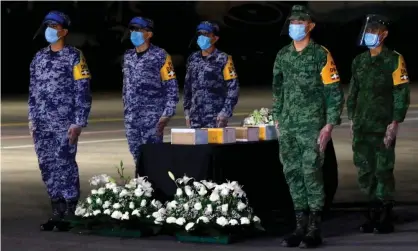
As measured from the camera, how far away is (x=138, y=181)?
40.1 feet

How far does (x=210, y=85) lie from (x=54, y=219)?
8.05 feet

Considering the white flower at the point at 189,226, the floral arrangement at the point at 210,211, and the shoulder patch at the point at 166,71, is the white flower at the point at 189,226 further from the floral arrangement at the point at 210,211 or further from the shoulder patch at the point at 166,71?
the shoulder patch at the point at 166,71

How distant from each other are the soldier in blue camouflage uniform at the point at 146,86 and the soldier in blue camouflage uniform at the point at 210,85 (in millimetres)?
932

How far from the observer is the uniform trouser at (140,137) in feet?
43.3

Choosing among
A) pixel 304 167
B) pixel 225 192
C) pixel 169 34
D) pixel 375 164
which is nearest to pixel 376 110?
pixel 375 164

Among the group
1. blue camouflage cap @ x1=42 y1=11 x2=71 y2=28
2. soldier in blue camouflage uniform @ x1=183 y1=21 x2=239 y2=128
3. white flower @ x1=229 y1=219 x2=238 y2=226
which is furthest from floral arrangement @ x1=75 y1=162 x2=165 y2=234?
soldier in blue camouflage uniform @ x1=183 y1=21 x2=239 y2=128

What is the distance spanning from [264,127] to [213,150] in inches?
38.2

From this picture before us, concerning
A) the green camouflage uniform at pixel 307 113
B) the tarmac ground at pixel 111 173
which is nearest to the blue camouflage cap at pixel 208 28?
the tarmac ground at pixel 111 173

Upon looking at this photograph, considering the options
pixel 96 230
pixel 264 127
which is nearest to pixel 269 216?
pixel 264 127

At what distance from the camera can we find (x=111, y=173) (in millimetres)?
17391

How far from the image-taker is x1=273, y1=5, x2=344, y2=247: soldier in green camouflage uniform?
445 inches

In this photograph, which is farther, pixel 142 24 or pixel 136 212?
→ pixel 142 24

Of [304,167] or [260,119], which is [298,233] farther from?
[260,119]

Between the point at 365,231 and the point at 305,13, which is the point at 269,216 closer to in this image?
the point at 365,231
